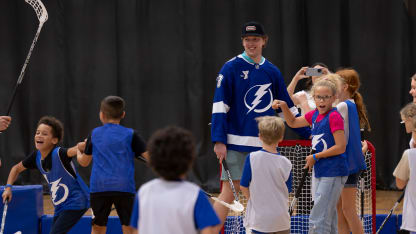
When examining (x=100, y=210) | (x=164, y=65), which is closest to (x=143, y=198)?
(x=100, y=210)

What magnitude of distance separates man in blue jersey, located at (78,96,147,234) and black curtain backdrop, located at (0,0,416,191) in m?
3.42

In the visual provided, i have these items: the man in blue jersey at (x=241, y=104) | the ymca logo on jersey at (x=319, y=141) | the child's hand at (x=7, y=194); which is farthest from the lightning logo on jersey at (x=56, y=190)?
the ymca logo on jersey at (x=319, y=141)

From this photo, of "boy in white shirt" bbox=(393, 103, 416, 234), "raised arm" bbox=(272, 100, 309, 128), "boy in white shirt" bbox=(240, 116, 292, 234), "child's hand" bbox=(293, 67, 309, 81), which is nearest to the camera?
"boy in white shirt" bbox=(240, 116, 292, 234)

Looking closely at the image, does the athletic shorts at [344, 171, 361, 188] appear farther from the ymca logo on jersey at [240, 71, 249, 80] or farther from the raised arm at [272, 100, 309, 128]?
the ymca logo on jersey at [240, 71, 249, 80]

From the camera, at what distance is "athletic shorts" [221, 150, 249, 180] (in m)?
3.78

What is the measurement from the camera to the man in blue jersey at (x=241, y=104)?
3.77m

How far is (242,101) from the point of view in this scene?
3.79 m

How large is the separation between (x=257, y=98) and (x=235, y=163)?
1.46 feet

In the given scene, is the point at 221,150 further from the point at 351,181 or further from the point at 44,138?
the point at 44,138

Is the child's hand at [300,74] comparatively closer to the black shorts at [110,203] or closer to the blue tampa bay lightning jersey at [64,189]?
the black shorts at [110,203]

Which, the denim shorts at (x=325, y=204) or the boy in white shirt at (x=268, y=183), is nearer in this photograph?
the boy in white shirt at (x=268, y=183)

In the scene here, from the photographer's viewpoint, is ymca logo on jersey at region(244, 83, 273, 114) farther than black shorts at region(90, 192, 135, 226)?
Yes

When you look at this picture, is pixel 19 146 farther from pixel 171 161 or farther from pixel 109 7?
pixel 171 161

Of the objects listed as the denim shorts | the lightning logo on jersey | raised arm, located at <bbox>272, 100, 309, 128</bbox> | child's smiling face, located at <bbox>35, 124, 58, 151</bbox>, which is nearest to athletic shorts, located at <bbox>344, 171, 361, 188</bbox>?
the denim shorts
